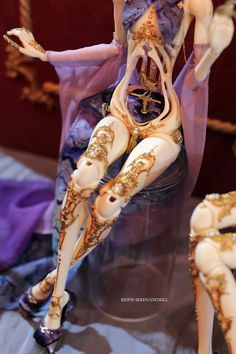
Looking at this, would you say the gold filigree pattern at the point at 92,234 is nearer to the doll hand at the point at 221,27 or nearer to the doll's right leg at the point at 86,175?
the doll's right leg at the point at 86,175

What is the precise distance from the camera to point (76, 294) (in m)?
1.35

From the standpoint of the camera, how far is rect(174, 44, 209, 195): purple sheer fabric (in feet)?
3.58

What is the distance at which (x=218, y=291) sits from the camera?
882 millimetres

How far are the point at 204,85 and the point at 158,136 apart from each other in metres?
0.14

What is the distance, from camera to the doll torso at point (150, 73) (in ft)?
3.45

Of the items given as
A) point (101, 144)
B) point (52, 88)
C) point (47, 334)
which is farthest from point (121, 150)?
point (52, 88)

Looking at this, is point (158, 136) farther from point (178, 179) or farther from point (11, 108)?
point (11, 108)

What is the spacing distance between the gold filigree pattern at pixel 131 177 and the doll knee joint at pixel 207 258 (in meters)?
0.18

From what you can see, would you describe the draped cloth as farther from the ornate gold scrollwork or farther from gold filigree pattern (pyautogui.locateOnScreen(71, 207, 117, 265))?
the ornate gold scrollwork

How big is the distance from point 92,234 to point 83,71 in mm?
396

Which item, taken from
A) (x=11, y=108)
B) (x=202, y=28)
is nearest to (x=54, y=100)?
(x=11, y=108)

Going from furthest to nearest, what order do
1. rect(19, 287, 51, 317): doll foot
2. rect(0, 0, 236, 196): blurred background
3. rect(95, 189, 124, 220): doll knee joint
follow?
rect(0, 0, 236, 196): blurred background
rect(19, 287, 51, 317): doll foot
rect(95, 189, 124, 220): doll knee joint

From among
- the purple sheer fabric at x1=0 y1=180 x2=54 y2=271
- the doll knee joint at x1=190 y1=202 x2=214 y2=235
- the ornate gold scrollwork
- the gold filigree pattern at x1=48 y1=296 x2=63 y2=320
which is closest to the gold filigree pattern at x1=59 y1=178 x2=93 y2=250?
the gold filigree pattern at x1=48 y1=296 x2=63 y2=320

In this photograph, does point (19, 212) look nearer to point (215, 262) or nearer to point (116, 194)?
point (116, 194)
